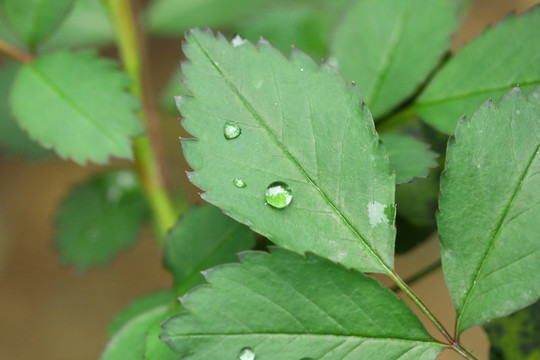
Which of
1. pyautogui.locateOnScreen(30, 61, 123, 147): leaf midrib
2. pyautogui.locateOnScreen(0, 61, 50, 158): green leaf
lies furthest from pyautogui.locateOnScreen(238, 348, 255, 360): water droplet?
pyautogui.locateOnScreen(0, 61, 50, 158): green leaf

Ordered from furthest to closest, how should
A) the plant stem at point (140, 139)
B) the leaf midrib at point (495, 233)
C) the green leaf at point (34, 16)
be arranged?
the plant stem at point (140, 139) < the green leaf at point (34, 16) < the leaf midrib at point (495, 233)

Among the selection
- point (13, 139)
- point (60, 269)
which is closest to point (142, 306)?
point (13, 139)

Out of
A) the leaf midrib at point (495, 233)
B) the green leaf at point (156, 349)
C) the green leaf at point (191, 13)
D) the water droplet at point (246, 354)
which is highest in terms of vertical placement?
the green leaf at point (191, 13)

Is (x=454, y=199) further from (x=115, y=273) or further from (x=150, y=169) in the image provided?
(x=115, y=273)

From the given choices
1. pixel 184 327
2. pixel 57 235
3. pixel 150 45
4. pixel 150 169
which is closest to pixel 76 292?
pixel 57 235

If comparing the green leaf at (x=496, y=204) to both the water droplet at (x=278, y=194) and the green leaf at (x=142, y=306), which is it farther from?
the green leaf at (x=142, y=306)

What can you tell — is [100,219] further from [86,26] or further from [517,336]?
[517,336]

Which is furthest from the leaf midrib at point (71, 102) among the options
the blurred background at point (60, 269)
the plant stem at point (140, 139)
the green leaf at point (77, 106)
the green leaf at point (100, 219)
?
the blurred background at point (60, 269)

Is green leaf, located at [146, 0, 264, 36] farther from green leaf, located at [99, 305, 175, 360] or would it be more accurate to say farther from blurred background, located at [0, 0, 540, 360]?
green leaf, located at [99, 305, 175, 360]
